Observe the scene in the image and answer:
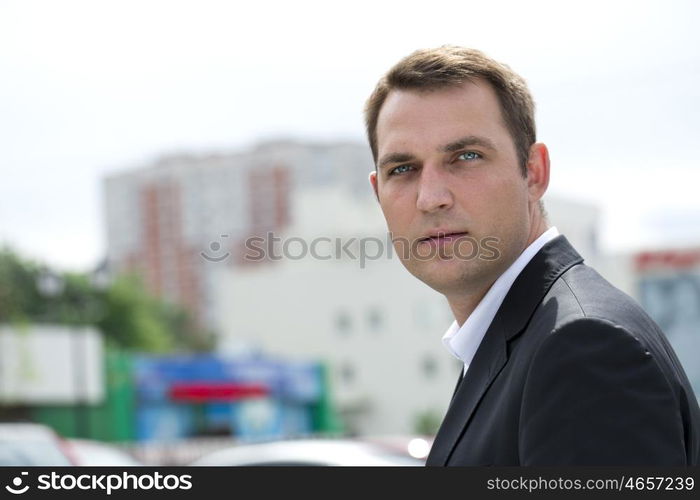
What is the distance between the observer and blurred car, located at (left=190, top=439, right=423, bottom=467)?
20.2ft

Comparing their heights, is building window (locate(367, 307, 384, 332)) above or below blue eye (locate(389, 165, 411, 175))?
below

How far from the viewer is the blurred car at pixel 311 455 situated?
20.2 feet

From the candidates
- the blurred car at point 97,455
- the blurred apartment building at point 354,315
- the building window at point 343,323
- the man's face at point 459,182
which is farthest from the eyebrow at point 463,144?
the building window at point 343,323

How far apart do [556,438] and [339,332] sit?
71.5 metres

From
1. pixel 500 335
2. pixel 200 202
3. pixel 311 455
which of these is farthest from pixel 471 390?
pixel 200 202

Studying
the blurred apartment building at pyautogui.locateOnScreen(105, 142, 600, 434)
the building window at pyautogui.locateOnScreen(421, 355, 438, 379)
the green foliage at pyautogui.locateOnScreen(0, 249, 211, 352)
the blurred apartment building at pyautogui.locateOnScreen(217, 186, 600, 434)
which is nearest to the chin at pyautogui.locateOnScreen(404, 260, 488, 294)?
the blurred apartment building at pyautogui.locateOnScreen(105, 142, 600, 434)

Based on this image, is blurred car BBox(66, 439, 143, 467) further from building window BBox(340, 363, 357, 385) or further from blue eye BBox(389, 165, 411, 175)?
building window BBox(340, 363, 357, 385)

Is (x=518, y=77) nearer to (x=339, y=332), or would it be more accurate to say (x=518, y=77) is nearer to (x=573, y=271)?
(x=573, y=271)

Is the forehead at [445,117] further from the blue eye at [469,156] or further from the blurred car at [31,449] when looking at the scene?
the blurred car at [31,449]

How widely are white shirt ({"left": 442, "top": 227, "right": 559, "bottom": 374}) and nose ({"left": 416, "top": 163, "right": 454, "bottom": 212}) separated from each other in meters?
0.18

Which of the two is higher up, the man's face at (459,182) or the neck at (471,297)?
the man's face at (459,182)

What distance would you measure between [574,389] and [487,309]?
1.85ft

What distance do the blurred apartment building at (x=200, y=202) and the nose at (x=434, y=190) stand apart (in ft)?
354

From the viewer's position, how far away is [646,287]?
50.9 meters
